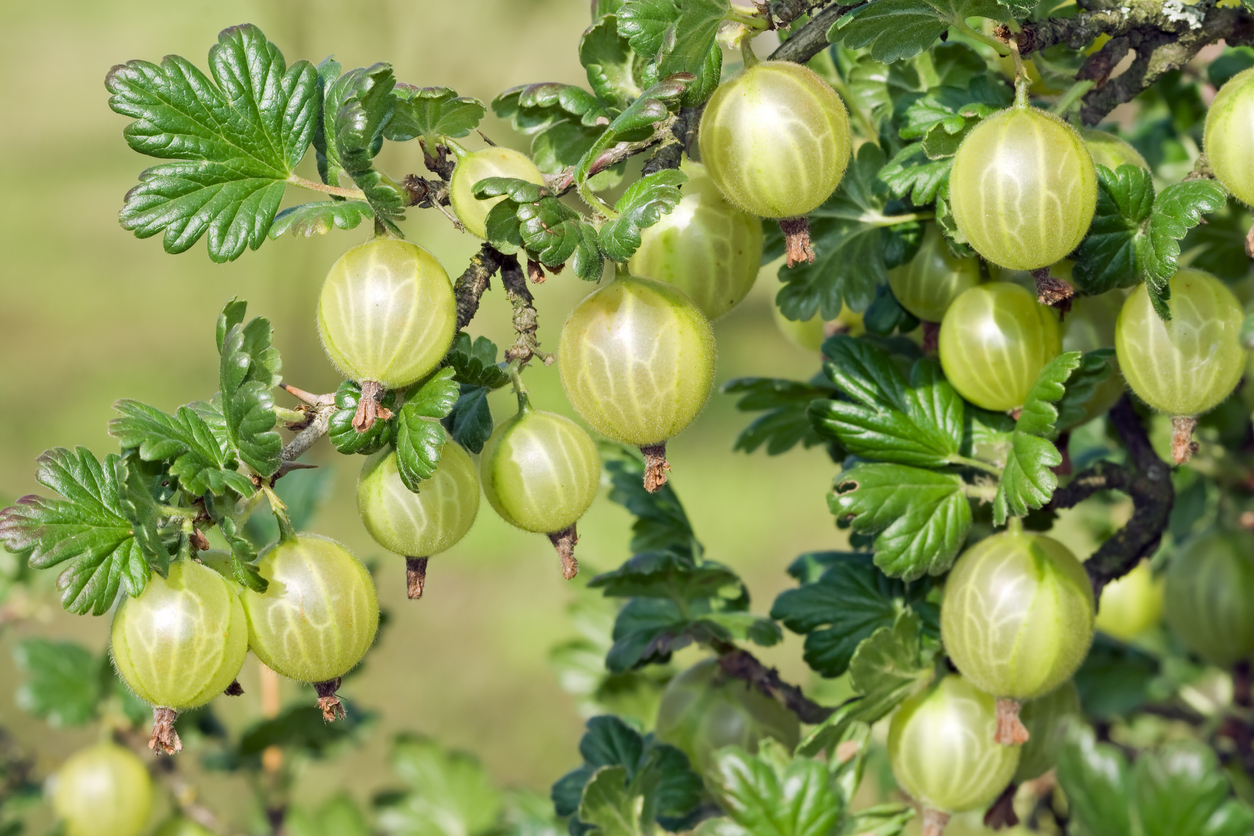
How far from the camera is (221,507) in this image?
2.21 feet

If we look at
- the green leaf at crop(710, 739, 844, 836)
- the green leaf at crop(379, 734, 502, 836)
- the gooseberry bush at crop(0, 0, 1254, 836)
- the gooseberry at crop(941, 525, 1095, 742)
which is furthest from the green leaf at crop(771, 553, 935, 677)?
the green leaf at crop(379, 734, 502, 836)

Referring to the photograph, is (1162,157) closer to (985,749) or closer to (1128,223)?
(1128,223)

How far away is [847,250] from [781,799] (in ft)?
1.47

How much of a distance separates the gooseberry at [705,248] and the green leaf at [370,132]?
0.63 ft

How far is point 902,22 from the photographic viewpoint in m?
0.71

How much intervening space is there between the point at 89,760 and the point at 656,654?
78 centimetres

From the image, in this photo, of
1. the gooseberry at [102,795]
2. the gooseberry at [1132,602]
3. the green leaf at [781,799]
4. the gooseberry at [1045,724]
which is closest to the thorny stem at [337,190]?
the green leaf at [781,799]

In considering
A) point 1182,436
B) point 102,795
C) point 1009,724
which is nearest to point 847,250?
point 1182,436

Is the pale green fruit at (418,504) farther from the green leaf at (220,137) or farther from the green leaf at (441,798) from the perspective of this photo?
the green leaf at (441,798)

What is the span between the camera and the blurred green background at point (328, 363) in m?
3.09

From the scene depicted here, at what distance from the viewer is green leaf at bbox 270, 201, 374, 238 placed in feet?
2.17

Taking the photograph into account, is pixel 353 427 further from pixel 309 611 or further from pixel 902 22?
pixel 902 22

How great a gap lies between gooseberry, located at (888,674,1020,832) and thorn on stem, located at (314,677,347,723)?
0.46 metres

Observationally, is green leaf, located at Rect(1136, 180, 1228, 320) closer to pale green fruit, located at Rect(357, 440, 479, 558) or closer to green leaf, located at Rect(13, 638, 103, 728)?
pale green fruit, located at Rect(357, 440, 479, 558)
